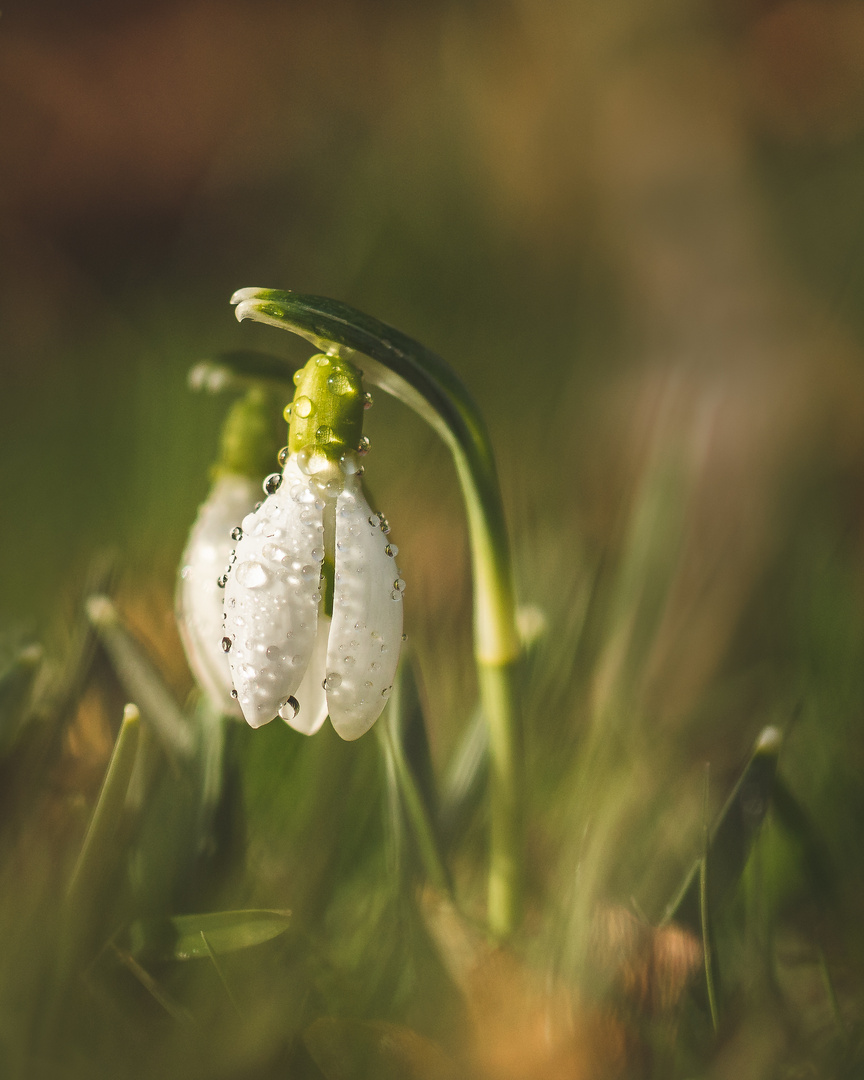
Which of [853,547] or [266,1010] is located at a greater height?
[853,547]

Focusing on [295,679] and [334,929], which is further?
[334,929]

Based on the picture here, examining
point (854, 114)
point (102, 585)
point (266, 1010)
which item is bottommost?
point (266, 1010)

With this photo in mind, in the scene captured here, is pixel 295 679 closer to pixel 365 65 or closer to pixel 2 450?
pixel 2 450

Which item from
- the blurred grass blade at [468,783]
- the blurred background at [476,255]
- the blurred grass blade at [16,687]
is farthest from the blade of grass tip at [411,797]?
the blurred background at [476,255]

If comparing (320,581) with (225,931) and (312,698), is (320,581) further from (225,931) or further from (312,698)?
(225,931)

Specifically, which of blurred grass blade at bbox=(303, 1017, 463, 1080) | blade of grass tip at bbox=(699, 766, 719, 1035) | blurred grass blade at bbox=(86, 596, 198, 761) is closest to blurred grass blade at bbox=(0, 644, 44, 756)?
blurred grass blade at bbox=(86, 596, 198, 761)

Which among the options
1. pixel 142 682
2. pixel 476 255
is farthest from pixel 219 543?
pixel 476 255

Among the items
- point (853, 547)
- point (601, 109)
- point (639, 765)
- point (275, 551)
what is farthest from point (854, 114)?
point (275, 551)
